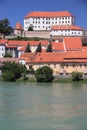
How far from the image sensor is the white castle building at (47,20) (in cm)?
4676

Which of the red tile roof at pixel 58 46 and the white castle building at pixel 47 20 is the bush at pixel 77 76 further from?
the white castle building at pixel 47 20

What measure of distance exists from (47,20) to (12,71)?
24325mm

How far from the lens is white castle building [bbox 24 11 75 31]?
153ft

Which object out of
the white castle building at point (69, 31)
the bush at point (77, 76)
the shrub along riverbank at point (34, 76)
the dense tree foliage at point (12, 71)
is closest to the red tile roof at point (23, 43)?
the white castle building at point (69, 31)

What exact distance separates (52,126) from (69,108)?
2.78 m

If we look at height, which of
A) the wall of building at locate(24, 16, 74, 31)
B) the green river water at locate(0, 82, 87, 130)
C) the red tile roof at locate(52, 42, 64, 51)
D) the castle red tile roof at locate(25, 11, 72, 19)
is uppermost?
the castle red tile roof at locate(25, 11, 72, 19)

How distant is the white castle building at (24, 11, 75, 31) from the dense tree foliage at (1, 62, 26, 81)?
21200 mm

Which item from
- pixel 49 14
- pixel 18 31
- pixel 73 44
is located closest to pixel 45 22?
pixel 49 14

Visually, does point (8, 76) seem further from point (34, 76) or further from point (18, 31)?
point (18, 31)

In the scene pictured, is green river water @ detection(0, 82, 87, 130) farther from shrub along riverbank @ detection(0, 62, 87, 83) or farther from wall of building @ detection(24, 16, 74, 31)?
wall of building @ detection(24, 16, 74, 31)

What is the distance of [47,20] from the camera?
157ft

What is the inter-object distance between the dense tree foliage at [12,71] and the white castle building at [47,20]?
21.2 meters

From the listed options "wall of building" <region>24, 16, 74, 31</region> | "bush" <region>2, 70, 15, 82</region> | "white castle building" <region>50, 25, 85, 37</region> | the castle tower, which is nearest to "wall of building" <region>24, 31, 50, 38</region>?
"white castle building" <region>50, 25, 85, 37</region>

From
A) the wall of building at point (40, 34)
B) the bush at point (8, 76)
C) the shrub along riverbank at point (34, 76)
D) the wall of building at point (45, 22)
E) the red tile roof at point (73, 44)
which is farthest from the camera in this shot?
the wall of building at point (45, 22)
